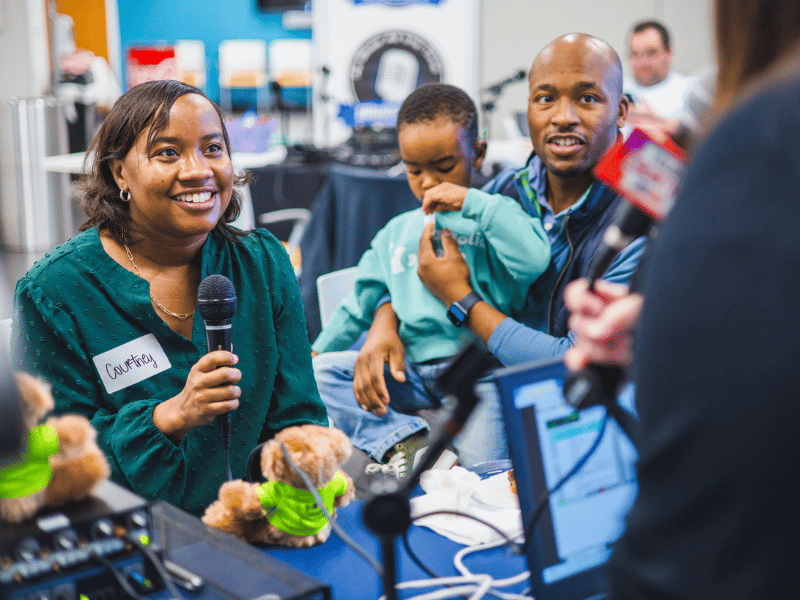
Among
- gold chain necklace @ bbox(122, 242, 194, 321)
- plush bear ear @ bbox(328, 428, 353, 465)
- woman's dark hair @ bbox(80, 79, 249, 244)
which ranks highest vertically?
woman's dark hair @ bbox(80, 79, 249, 244)

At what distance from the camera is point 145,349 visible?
1314 mm

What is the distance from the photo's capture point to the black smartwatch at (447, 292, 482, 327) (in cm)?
165

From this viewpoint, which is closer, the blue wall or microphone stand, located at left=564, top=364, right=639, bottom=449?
microphone stand, located at left=564, top=364, right=639, bottom=449

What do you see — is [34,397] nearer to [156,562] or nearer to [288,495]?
[156,562]

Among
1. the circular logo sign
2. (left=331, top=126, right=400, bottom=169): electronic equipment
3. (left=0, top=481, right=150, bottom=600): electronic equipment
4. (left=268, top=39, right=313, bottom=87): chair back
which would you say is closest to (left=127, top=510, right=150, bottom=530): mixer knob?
(left=0, top=481, right=150, bottom=600): electronic equipment

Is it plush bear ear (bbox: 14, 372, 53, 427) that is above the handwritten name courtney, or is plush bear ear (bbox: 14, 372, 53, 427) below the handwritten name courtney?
above

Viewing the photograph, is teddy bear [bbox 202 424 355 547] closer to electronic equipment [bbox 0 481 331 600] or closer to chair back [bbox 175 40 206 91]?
electronic equipment [bbox 0 481 331 600]

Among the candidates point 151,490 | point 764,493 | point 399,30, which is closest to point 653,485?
point 764,493

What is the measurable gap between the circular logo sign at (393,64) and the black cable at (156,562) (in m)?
6.78

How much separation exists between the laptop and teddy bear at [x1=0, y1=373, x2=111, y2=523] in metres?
0.42

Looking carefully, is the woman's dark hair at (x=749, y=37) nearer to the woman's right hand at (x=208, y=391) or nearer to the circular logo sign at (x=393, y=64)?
the woman's right hand at (x=208, y=391)

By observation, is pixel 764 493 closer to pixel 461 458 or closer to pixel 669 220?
pixel 669 220

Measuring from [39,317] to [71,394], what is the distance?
0.45ft

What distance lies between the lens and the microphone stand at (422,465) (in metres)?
0.64
